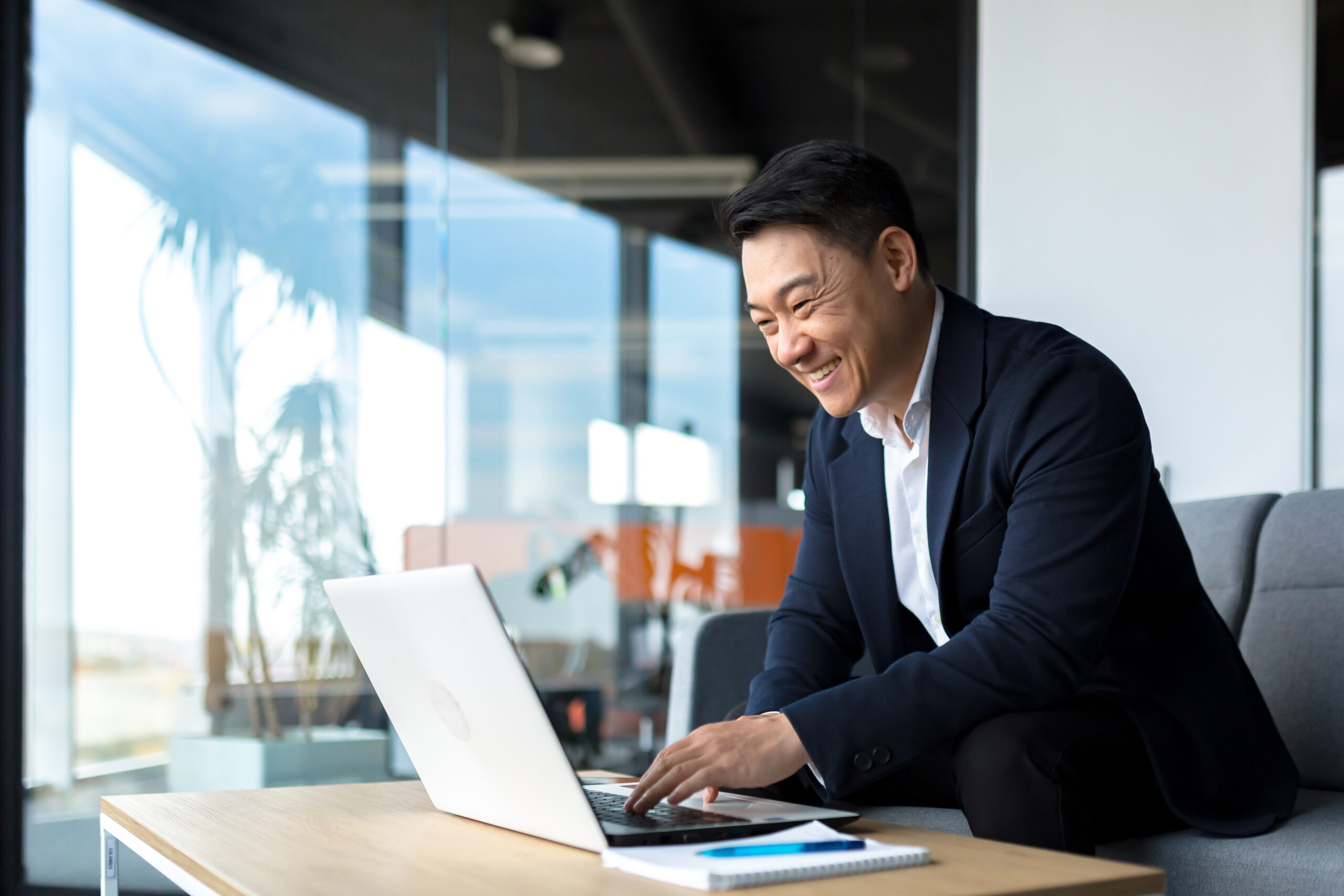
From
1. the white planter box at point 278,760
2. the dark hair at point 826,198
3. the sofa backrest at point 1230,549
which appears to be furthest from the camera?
the white planter box at point 278,760

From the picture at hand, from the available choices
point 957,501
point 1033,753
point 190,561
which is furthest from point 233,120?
point 1033,753

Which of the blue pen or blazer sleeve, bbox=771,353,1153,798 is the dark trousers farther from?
the blue pen

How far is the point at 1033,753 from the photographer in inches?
44.6

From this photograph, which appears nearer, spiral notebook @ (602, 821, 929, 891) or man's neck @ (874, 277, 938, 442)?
spiral notebook @ (602, 821, 929, 891)

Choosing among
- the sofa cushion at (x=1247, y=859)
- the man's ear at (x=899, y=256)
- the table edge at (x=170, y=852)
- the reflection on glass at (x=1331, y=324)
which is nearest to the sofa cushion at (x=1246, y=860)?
the sofa cushion at (x=1247, y=859)

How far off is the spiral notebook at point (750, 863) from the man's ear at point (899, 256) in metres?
0.69

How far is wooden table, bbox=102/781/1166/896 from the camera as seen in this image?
0.83 metres

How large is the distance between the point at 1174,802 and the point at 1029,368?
1.57 ft

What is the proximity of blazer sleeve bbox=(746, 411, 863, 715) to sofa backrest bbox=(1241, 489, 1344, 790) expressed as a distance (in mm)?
627

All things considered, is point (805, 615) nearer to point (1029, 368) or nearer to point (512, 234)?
point (1029, 368)

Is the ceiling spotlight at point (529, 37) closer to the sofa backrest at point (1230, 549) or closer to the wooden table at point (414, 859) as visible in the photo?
the sofa backrest at point (1230, 549)

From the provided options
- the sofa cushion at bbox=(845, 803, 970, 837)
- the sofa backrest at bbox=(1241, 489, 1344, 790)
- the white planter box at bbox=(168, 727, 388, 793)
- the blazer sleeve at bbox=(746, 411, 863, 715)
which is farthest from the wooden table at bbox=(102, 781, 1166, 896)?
the white planter box at bbox=(168, 727, 388, 793)

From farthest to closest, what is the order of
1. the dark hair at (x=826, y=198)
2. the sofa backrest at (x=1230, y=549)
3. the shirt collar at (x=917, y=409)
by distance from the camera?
1. the sofa backrest at (x=1230, y=549)
2. the shirt collar at (x=917, y=409)
3. the dark hair at (x=826, y=198)

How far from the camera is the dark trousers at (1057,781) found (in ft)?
3.67
